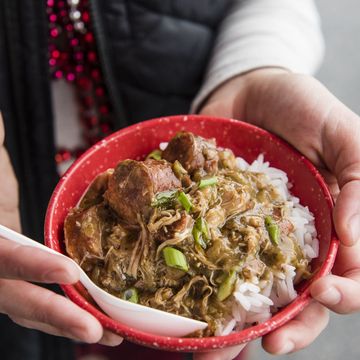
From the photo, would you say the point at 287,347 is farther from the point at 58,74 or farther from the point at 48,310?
the point at 58,74

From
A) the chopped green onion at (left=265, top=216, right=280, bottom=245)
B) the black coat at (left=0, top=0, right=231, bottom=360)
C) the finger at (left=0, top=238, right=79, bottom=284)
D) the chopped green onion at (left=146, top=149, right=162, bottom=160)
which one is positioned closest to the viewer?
the finger at (left=0, top=238, right=79, bottom=284)

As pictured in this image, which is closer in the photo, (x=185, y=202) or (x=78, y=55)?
(x=185, y=202)

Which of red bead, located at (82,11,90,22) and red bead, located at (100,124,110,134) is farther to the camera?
red bead, located at (100,124,110,134)

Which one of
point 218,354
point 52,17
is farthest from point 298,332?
point 52,17

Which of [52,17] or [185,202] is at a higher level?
[52,17]

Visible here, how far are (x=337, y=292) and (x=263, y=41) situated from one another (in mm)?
1028

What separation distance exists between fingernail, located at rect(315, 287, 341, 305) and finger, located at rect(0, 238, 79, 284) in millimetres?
531

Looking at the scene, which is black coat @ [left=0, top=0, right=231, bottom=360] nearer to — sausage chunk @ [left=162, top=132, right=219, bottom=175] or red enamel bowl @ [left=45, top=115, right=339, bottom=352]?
red enamel bowl @ [left=45, top=115, right=339, bottom=352]

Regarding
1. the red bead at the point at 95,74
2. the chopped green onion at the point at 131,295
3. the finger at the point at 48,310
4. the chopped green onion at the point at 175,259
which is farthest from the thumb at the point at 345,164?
the red bead at the point at 95,74

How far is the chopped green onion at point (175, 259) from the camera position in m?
1.18

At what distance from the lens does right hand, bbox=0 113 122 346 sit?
107cm

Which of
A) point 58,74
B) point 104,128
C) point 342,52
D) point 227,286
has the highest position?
point 58,74

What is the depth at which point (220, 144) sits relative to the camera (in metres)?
1.60

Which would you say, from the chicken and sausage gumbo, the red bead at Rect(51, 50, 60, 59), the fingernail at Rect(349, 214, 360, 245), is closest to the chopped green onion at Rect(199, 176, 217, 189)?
the chicken and sausage gumbo
